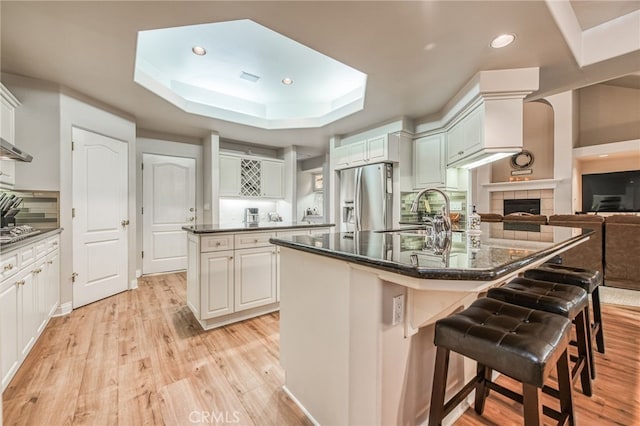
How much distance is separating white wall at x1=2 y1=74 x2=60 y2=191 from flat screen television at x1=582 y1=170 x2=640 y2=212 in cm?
953

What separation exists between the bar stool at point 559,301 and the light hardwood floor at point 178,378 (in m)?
0.21

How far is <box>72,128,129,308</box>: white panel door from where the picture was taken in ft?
9.90

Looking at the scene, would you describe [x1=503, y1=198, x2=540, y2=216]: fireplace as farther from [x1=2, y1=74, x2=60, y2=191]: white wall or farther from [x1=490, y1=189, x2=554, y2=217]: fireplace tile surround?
[x1=2, y1=74, x2=60, y2=191]: white wall

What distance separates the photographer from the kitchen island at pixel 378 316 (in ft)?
3.01

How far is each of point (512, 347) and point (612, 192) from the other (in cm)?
768

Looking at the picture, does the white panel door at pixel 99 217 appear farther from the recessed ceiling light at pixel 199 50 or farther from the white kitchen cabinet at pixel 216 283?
the white kitchen cabinet at pixel 216 283

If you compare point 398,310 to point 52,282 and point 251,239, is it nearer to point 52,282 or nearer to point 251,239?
point 251,239

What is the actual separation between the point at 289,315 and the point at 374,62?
2231 millimetres

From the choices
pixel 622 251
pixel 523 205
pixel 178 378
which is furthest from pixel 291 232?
pixel 523 205

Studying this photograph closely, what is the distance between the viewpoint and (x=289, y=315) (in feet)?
5.20

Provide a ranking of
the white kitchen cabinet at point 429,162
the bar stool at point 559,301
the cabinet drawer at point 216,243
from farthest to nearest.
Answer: the white kitchen cabinet at point 429,162 → the cabinet drawer at point 216,243 → the bar stool at point 559,301

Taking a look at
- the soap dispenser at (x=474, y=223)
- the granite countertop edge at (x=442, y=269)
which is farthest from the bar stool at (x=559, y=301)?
the soap dispenser at (x=474, y=223)

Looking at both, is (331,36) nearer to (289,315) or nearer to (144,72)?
(289,315)

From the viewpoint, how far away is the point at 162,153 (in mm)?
4605
